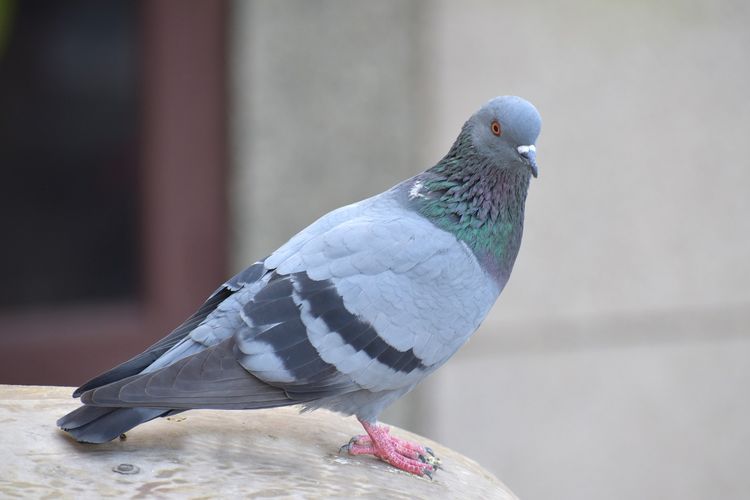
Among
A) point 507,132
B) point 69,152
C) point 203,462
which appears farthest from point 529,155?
point 69,152

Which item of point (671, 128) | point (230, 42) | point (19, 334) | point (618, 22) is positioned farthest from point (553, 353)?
point (19, 334)

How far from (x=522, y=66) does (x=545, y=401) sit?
6.58 ft

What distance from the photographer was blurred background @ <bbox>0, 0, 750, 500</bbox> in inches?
229

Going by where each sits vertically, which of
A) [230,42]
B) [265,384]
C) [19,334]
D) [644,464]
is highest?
[230,42]

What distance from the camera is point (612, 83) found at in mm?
6191

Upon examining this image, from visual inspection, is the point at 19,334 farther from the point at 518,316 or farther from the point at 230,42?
the point at 518,316

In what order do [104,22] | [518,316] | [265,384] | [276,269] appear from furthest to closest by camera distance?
[518,316] < [104,22] < [276,269] < [265,384]

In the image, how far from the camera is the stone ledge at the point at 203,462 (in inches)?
107

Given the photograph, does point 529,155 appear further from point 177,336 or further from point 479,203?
point 177,336

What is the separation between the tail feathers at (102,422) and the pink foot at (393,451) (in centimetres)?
70

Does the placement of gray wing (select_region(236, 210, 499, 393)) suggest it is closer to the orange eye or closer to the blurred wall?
the orange eye

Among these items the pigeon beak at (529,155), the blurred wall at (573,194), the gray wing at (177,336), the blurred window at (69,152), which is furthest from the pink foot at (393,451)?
the blurred window at (69,152)

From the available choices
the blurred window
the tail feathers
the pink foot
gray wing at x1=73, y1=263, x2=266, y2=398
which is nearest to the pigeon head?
gray wing at x1=73, y1=263, x2=266, y2=398

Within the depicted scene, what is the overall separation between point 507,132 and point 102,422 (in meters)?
1.48
